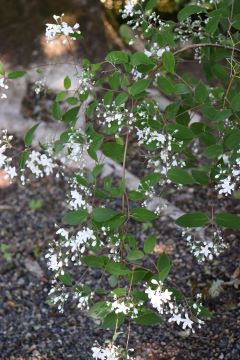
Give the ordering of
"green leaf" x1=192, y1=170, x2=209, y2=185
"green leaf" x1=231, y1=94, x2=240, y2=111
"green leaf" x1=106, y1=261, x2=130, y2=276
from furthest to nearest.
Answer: "green leaf" x1=192, y1=170, x2=209, y2=185, "green leaf" x1=231, y1=94, x2=240, y2=111, "green leaf" x1=106, y1=261, x2=130, y2=276

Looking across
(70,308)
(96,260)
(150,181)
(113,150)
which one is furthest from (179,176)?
(70,308)

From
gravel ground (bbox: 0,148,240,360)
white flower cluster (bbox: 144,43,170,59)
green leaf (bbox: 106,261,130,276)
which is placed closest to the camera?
green leaf (bbox: 106,261,130,276)

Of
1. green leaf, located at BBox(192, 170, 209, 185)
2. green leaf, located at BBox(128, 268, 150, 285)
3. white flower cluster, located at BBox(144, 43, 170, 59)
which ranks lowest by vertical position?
green leaf, located at BBox(128, 268, 150, 285)

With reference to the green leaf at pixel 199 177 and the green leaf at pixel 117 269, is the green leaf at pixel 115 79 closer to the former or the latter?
the green leaf at pixel 199 177

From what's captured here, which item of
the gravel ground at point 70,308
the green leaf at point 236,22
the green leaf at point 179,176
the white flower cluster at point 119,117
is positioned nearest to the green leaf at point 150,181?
the green leaf at point 179,176

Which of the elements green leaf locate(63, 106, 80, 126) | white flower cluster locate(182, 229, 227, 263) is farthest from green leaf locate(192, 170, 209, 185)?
green leaf locate(63, 106, 80, 126)

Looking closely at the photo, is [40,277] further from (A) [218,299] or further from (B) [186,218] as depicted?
(B) [186,218]

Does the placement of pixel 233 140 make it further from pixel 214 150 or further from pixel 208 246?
pixel 208 246

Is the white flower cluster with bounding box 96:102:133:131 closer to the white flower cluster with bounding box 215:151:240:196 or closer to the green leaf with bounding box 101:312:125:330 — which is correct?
the white flower cluster with bounding box 215:151:240:196
